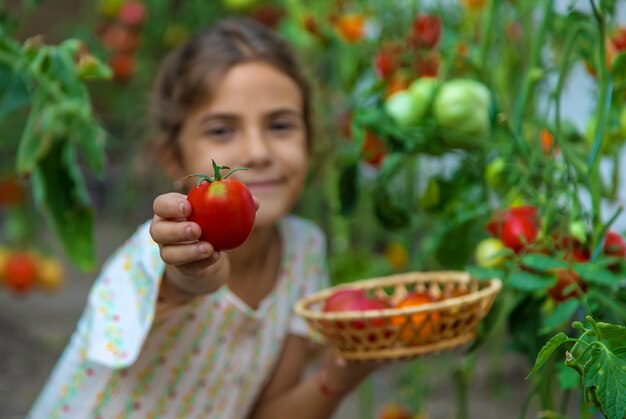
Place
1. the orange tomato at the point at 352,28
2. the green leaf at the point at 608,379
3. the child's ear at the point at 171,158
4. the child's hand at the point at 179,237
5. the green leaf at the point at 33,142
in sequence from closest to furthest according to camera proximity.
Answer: the green leaf at the point at 608,379
the child's hand at the point at 179,237
the green leaf at the point at 33,142
the child's ear at the point at 171,158
the orange tomato at the point at 352,28

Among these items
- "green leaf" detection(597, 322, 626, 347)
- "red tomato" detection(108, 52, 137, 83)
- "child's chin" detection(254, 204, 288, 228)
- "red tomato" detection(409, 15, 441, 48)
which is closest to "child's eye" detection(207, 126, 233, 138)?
"child's chin" detection(254, 204, 288, 228)

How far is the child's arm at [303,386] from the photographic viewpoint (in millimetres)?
1368

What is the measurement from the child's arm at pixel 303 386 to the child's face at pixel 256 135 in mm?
273

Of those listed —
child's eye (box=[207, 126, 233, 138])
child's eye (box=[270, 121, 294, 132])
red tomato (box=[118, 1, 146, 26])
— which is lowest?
child's eye (box=[270, 121, 294, 132])

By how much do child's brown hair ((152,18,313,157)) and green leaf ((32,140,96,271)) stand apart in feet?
0.94

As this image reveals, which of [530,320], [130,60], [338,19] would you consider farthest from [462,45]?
[130,60]

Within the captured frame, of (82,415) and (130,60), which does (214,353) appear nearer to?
(82,415)

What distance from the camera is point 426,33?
1.43m

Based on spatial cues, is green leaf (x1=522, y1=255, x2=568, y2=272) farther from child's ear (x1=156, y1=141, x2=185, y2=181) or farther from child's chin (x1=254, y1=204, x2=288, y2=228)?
child's ear (x1=156, y1=141, x2=185, y2=181)

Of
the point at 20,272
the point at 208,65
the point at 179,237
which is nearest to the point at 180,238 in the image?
the point at 179,237

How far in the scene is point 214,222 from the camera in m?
0.77

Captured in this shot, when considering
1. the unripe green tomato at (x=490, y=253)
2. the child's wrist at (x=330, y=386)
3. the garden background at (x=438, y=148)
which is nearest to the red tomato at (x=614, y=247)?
the garden background at (x=438, y=148)

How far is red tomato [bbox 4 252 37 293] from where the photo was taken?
2.44 meters

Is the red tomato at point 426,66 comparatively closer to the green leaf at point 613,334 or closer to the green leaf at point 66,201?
the green leaf at point 66,201
